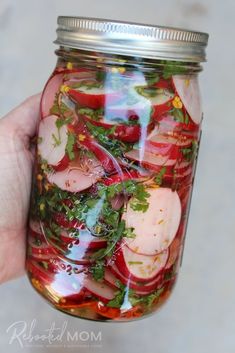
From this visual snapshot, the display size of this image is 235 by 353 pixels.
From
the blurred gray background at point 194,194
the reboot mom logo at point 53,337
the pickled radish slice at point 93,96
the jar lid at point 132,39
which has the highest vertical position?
the jar lid at point 132,39

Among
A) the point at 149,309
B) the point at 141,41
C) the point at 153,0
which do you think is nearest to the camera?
the point at 141,41

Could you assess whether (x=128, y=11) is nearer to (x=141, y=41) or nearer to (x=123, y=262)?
(x=141, y=41)

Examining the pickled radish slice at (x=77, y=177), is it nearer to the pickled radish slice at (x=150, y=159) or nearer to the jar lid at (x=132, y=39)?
the pickled radish slice at (x=150, y=159)

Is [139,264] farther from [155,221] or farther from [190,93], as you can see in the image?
[190,93]

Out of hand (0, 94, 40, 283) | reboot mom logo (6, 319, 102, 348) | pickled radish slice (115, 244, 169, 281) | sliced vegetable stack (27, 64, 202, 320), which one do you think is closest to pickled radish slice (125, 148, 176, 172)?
sliced vegetable stack (27, 64, 202, 320)

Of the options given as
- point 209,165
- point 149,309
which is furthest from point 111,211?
point 209,165

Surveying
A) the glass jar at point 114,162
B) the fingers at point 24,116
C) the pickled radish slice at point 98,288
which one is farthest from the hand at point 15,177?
the pickled radish slice at point 98,288

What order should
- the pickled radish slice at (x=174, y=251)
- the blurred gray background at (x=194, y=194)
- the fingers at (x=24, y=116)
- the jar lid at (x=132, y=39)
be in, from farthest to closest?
1. the blurred gray background at (x=194, y=194)
2. the fingers at (x=24, y=116)
3. the pickled radish slice at (x=174, y=251)
4. the jar lid at (x=132, y=39)
